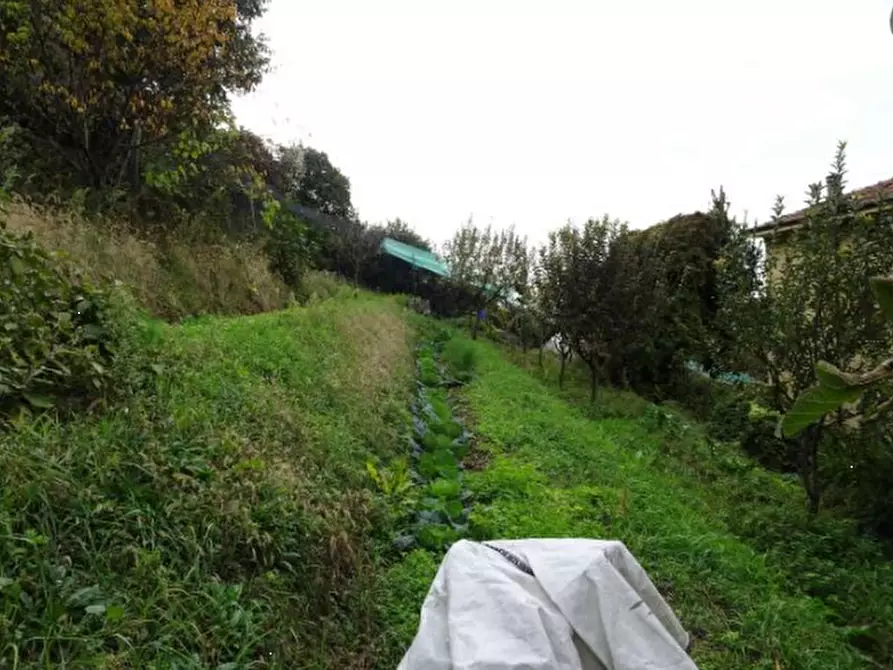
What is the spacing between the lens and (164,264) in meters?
6.96

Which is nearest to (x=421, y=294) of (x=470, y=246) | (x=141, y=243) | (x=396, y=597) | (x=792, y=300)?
(x=470, y=246)

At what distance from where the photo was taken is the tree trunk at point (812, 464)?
199 inches

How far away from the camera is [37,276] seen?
131 inches

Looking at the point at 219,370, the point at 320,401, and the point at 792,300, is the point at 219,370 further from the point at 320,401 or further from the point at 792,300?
the point at 792,300

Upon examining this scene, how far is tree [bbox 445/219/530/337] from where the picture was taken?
773 inches

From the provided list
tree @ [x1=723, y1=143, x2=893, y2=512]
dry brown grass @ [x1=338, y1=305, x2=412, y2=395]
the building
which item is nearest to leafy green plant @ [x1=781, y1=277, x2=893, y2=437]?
tree @ [x1=723, y1=143, x2=893, y2=512]

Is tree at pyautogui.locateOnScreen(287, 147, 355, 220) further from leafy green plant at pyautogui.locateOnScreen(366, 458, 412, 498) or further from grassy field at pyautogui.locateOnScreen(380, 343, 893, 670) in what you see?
leafy green plant at pyautogui.locateOnScreen(366, 458, 412, 498)

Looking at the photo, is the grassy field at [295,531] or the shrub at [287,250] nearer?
the grassy field at [295,531]

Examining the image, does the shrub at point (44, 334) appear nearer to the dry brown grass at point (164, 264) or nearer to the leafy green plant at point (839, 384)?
the dry brown grass at point (164, 264)

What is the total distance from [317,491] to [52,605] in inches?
63.6

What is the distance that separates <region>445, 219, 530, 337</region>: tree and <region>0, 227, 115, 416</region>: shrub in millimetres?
15430

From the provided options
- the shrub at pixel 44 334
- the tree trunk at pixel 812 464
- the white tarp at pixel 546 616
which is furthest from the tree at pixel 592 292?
the white tarp at pixel 546 616

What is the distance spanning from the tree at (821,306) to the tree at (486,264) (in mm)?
13383

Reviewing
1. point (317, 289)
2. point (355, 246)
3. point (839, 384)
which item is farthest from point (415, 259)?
point (839, 384)
